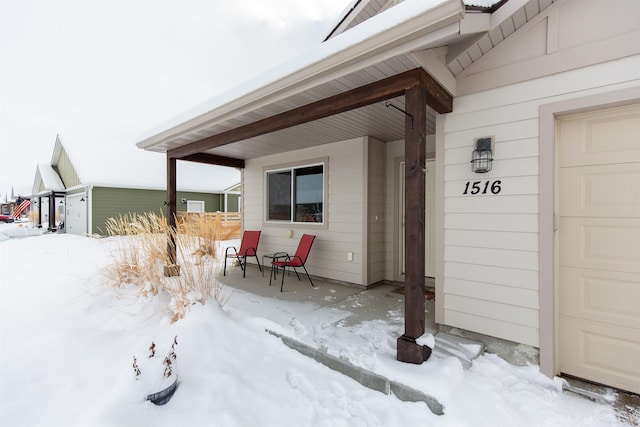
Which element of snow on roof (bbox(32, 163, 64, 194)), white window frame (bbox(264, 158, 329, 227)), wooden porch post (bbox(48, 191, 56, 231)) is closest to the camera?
white window frame (bbox(264, 158, 329, 227))

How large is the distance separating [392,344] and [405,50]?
88.9 inches

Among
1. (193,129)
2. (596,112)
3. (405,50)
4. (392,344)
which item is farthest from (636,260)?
(193,129)

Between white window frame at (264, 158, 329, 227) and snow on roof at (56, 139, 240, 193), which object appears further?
snow on roof at (56, 139, 240, 193)

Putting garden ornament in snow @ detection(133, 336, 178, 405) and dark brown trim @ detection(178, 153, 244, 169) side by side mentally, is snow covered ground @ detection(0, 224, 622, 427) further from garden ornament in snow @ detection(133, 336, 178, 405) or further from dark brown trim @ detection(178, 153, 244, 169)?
dark brown trim @ detection(178, 153, 244, 169)

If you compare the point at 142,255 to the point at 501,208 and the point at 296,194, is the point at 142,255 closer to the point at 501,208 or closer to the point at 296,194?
the point at 296,194

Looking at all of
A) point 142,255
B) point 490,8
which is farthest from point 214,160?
point 490,8

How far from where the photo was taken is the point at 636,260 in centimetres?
201

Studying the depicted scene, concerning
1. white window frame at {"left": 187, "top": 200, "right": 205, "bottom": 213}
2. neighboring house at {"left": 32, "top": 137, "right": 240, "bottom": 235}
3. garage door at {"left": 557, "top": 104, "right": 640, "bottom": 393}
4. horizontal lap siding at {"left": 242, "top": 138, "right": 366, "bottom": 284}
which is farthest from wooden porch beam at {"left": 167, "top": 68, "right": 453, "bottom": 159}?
white window frame at {"left": 187, "top": 200, "right": 205, "bottom": 213}

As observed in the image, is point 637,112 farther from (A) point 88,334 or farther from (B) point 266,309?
(A) point 88,334

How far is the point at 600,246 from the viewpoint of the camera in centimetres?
214

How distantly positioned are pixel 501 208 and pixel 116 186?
44.3 feet

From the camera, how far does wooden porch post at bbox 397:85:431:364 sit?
2.15 m

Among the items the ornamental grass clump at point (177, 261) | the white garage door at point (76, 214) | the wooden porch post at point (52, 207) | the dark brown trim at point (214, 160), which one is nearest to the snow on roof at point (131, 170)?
the white garage door at point (76, 214)

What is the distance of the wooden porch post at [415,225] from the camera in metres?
2.15
